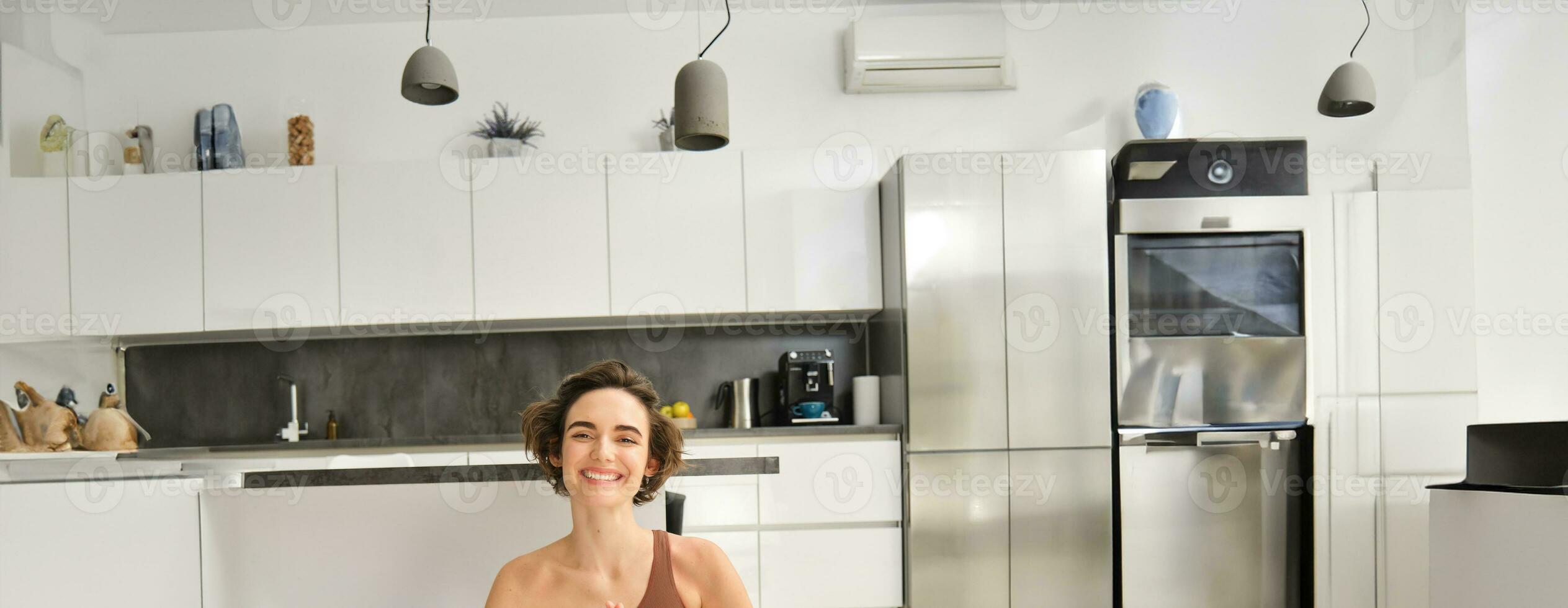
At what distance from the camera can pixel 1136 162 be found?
3.51 metres

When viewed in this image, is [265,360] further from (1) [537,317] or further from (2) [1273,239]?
(2) [1273,239]

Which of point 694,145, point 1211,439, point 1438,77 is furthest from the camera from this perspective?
point 1438,77

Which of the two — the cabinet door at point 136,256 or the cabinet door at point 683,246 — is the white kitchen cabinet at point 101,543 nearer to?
the cabinet door at point 683,246

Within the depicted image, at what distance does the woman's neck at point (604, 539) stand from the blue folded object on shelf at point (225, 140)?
10.2ft

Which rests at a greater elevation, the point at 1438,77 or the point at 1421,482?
the point at 1438,77

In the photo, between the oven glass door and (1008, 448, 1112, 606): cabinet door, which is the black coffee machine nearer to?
(1008, 448, 1112, 606): cabinet door

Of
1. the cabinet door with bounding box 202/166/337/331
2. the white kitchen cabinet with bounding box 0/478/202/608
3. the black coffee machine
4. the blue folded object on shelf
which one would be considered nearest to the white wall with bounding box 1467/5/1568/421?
the black coffee machine

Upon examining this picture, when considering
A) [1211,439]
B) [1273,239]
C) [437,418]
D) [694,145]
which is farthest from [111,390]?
[1273,239]

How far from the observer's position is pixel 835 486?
3.52 meters

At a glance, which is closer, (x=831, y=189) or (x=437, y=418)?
(x=831, y=189)

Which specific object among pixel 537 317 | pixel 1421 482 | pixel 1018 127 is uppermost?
pixel 1018 127

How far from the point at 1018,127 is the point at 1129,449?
1530 mm

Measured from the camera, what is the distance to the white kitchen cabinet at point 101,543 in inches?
71.6

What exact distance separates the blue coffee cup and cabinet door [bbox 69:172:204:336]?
8.25ft
